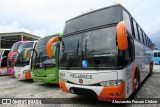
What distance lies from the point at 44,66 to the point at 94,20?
4.40 meters

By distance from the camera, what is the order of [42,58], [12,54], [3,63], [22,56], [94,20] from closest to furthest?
[94,20]
[42,58]
[22,56]
[12,54]
[3,63]

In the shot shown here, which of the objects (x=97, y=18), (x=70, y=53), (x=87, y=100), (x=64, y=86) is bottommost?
(x=87, y=100)

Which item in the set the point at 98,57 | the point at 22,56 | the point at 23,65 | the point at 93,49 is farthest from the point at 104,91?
the point at 22,56

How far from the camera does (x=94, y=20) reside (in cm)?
618

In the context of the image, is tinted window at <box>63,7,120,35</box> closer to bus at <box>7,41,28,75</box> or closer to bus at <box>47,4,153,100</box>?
bus at <box>47,4,153,100</box>

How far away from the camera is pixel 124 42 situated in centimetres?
464

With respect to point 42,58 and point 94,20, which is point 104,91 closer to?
point 94,20

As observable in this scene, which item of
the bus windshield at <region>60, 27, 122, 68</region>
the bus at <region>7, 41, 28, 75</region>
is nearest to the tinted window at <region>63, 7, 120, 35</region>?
the bus windshield at <region>60, 27, 122, 68</region>

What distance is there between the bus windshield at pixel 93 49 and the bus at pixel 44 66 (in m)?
2.92

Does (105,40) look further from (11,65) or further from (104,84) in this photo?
(11,65)

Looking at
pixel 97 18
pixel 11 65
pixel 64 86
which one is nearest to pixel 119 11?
pixel 97 18

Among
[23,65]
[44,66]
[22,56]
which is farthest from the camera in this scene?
[22,56]

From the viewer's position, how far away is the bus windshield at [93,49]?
17.4 ft

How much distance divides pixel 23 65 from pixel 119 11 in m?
7.94
